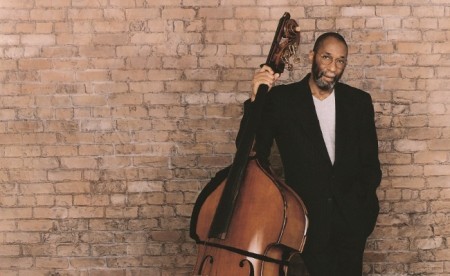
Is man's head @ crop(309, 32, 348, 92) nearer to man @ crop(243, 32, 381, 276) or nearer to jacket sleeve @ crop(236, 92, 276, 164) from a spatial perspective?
man @ crop(243, 32, 381, 276)

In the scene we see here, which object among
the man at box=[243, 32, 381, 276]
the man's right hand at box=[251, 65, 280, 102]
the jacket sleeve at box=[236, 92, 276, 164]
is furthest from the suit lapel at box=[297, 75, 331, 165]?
the man's right hand at box=[251, 65, 280, 102]

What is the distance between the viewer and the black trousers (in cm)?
266

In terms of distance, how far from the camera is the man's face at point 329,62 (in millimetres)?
2678

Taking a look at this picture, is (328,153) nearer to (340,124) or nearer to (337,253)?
(340,124)

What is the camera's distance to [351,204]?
264 cm

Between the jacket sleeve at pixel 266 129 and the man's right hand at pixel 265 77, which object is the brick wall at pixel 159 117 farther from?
the man's right hand at pixel 265 77

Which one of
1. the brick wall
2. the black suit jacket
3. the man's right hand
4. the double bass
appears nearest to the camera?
the double bass

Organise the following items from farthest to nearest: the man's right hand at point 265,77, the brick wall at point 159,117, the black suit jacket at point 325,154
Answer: the brick wall at point 159,117 → the black suit jacket at point 325,154 → the man's right hand at point 265,77

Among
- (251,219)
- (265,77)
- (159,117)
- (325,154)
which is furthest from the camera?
(159,117)

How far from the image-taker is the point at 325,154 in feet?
8.67

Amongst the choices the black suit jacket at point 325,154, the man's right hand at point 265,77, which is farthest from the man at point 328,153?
the man's right hand at point 265,77

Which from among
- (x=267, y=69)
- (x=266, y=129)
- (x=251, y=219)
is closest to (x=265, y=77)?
(x=267, y=69)

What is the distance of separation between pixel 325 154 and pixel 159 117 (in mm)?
1219

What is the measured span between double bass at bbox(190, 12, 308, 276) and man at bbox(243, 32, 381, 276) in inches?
9.0
